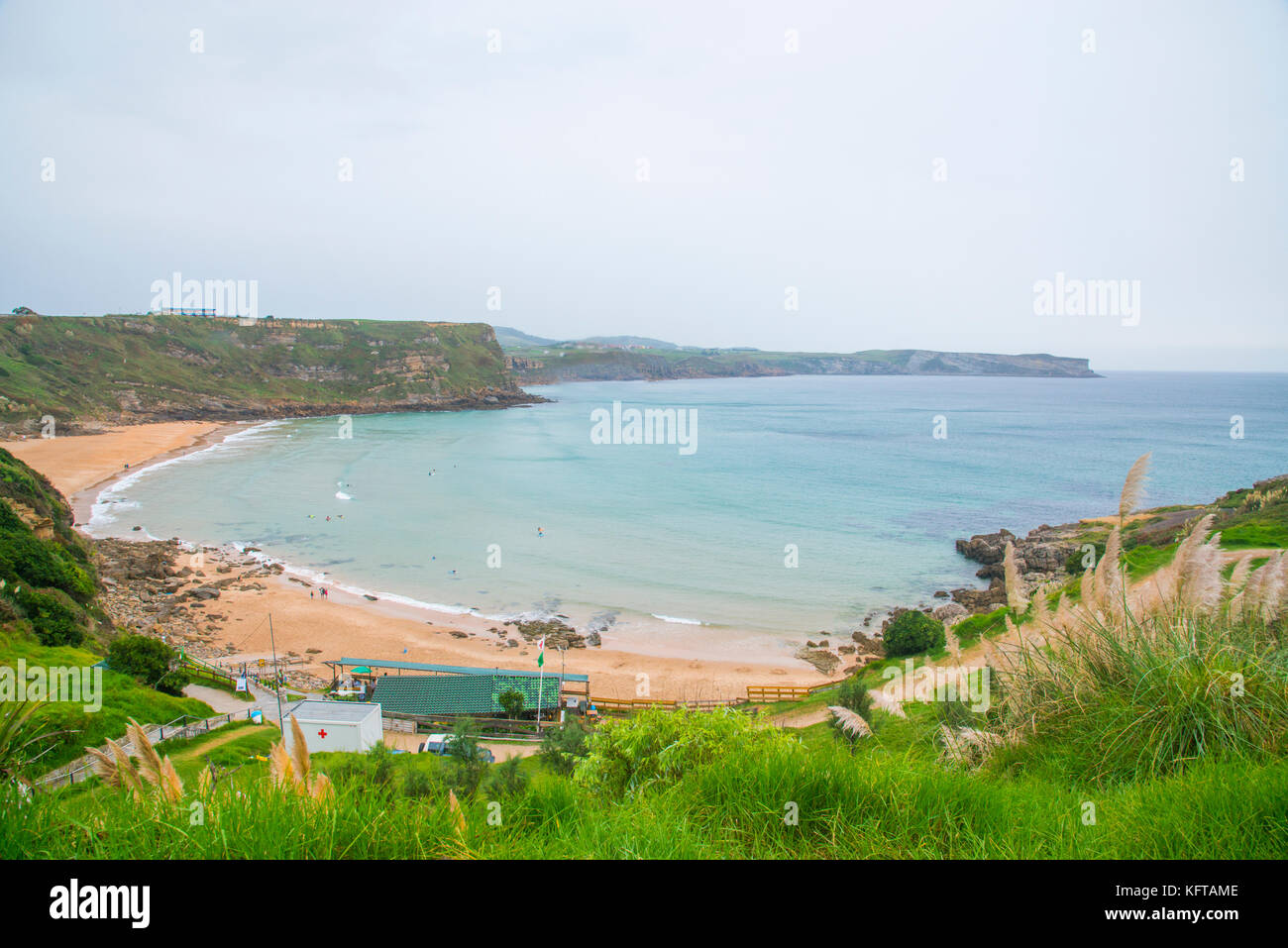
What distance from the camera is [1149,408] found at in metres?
122

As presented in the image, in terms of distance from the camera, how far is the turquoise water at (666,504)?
106 ft

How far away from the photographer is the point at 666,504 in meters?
49.2

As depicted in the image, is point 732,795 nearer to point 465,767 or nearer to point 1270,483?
point 465,767

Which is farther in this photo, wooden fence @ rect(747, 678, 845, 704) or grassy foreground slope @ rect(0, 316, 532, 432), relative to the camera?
grassy foreground slope @ rect(0, 316, 532, 432)

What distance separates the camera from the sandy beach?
23.3 metres

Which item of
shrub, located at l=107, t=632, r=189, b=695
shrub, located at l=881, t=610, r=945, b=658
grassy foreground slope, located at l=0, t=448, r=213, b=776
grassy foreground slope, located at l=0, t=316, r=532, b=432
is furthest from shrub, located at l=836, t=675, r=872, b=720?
grassy foreground slope, located at l=0, t=316, r=532, b=432

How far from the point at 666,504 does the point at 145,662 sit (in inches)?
1369

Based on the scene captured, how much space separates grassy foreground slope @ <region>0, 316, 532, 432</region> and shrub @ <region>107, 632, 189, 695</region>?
236 feet

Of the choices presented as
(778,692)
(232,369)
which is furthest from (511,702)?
(232,369)

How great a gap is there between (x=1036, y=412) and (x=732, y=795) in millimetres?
135166

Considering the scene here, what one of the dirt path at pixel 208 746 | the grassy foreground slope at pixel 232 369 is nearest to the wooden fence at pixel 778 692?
the dirt path at pixel 208 746

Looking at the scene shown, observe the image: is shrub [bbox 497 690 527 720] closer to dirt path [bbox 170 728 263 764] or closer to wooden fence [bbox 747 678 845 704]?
dirt path [bbox 170 728 263 764]

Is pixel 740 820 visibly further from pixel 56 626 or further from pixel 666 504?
pixel 666 504

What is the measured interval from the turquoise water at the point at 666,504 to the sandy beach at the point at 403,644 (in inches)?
84.3
